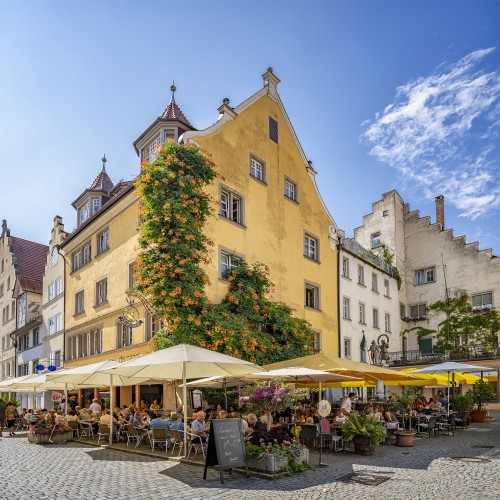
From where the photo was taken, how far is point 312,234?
30469 millimetres

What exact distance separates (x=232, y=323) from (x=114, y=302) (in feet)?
24.9

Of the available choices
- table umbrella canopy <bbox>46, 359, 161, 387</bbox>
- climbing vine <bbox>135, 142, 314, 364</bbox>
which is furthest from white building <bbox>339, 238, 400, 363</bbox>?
table umbrella canopy <bbox>46, 359, 161, 387</bbox>

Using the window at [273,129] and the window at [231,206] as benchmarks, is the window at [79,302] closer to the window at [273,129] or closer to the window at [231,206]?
the window at [231,206]

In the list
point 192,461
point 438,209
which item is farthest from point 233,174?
point 438,209

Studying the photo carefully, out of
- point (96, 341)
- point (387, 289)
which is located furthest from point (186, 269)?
point (387, 289)

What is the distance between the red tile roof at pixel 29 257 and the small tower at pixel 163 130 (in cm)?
2227

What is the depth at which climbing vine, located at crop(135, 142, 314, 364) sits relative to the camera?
799 inches

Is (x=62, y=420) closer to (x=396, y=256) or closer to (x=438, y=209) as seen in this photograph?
(x=396, y=256)

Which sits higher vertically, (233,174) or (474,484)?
(233,174)

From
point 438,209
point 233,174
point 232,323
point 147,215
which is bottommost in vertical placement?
point 232,323

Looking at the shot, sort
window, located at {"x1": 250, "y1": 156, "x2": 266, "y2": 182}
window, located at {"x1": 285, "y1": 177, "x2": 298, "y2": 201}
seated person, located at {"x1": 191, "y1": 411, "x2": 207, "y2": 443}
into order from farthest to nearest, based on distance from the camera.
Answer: window, located at {"x1": 285, "y1": 177, "x2": 298, "y2": 201}
window, located at {"x1": 250, "y1": 156, "x2": 266, "y2": 182}
seated person, located at {"x1": 191, "y1": 411, "x2": 207, "y2": 443}

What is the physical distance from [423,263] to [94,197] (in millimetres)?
26664

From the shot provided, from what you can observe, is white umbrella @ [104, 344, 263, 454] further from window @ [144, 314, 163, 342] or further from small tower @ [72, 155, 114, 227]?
small tower @ [72, 155, 114, 227]

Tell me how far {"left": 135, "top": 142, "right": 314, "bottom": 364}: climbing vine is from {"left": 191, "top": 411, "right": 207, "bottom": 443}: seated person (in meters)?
5.53
